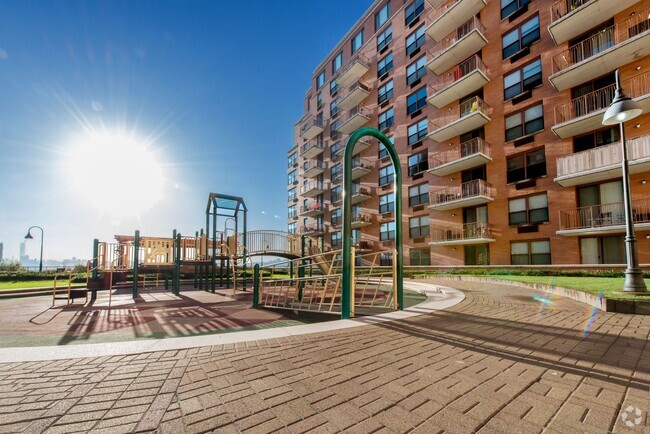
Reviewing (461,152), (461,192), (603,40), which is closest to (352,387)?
(461,192)

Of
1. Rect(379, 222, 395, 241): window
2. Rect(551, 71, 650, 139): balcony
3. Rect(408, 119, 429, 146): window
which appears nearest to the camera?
Rect(551, 71, 650, 139): balcony

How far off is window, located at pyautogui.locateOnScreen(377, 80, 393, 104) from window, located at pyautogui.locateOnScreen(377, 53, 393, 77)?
4.79 ft

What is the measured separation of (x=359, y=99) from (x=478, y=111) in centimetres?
1648

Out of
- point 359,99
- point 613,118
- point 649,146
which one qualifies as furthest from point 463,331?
point 359,99

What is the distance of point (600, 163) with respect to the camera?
15.8 m

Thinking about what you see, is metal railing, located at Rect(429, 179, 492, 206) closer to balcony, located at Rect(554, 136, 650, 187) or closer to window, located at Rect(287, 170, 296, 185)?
balcony, located at Rect(554, 136, 650, 187)

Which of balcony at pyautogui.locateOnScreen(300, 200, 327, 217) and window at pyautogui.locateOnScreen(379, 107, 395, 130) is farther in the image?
balcony at pyautogui.locateOnScreen(300, 200, 327, 217)

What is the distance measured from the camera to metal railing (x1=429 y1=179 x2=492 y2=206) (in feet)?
71.1

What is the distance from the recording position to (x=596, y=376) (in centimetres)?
284

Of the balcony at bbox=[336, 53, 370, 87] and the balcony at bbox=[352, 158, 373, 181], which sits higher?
the balcony at bbox=[336, 53, 370, 87]

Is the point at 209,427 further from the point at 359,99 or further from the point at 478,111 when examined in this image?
the point at 359,99

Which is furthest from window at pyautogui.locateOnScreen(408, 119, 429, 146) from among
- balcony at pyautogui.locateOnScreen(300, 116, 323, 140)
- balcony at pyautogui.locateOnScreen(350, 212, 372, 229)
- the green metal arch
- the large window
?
the green metal arch

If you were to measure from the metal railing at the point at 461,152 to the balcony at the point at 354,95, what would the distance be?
13027 mm

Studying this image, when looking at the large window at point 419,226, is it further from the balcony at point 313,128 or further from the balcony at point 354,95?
the balcony at point 313,128
